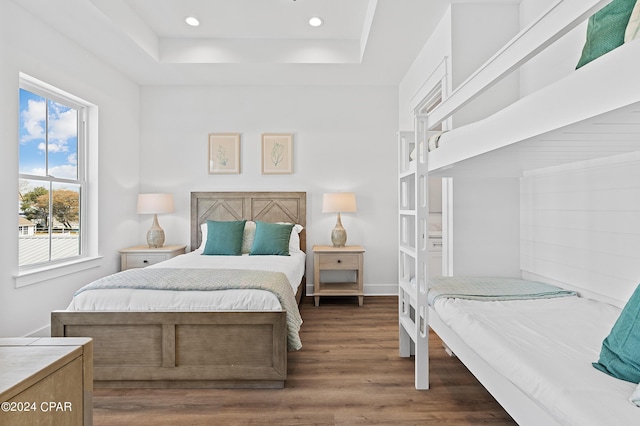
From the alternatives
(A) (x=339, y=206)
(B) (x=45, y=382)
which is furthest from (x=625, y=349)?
(A) (x=339, y=206)

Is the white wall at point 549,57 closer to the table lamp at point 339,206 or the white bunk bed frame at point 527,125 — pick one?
the white bunk bed frame at point 527,125

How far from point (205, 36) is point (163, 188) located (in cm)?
190

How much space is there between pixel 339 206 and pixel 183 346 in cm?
247

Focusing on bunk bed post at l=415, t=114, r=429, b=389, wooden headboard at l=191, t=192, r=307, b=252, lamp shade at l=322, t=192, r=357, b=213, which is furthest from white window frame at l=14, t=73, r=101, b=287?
bunk bed post at l=415, t=114, r=429, b=389

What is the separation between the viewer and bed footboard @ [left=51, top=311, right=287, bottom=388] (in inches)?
87.0

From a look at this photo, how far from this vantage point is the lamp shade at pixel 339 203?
427 cm

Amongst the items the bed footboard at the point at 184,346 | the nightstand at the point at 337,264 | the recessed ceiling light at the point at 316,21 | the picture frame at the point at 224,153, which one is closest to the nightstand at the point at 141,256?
the picture frame at the point at 224,153

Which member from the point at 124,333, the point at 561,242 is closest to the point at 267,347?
the point at 124,333

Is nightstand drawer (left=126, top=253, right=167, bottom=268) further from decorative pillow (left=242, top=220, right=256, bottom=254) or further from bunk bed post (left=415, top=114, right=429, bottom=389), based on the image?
bunk bed post (left=415, top=114, right=429, bottom=389)

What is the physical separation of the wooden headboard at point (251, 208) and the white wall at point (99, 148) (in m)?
0.78

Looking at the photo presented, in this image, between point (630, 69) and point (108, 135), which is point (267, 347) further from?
point (108, 135)

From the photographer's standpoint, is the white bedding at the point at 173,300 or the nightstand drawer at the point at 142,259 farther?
the nightstand drawer at the point at 142,259

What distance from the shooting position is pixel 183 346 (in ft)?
7.31

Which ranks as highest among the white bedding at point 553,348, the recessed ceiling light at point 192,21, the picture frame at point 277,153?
the recessed ceiling light at point 192,21
